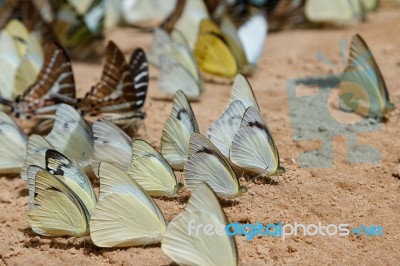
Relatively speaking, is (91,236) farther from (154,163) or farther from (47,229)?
(154,163)

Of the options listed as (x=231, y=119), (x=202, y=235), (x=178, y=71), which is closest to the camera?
(x=202, y=235)

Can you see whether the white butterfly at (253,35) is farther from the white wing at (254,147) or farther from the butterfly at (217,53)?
the white wing at (254,147)

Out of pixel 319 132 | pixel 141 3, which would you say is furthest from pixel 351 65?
pixel 141 3

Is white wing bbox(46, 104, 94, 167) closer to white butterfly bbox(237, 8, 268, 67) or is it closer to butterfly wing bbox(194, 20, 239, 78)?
butterfly wing bbox(194, 20, 239, 78)

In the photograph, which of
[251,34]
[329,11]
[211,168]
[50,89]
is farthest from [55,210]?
[329,11]

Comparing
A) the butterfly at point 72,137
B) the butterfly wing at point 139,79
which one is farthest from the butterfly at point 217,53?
the butterfly at point 72,137

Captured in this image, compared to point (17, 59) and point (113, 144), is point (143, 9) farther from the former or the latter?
point (113, 144)
